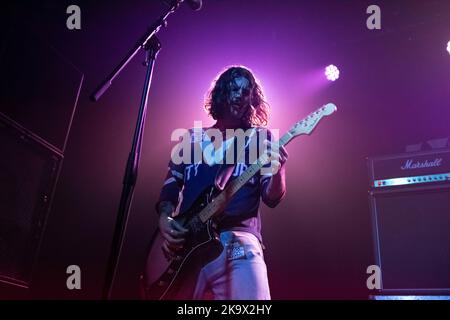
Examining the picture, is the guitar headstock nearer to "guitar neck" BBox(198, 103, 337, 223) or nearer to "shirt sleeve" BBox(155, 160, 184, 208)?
"guitar neck" BBox(198, 103, 337, 223)

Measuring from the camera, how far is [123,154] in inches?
96.7

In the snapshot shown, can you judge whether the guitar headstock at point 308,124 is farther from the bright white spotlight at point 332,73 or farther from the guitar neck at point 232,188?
the bright white spotlight at point 332,73

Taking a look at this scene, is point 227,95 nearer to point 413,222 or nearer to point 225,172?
point 225,172

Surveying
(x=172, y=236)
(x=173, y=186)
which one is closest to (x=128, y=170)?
(x=172, y=236)

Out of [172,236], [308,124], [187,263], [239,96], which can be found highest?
[239,96]

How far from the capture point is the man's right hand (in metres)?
1.77

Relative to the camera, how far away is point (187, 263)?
173 cm

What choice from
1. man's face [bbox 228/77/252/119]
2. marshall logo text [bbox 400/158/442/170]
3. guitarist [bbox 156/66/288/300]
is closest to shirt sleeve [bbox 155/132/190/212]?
guitarist [bbox 156/66/288/300]

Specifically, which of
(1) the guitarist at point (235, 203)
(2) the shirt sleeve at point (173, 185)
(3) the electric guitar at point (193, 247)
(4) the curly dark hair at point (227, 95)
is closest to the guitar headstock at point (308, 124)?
(3) the electric guitar at point (193, 247)

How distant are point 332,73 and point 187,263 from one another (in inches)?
63.9

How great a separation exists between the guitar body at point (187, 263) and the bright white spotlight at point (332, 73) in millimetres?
1330

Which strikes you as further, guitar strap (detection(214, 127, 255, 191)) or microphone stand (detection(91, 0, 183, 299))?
guitar strap (detection(214, 127, 255, 191))
